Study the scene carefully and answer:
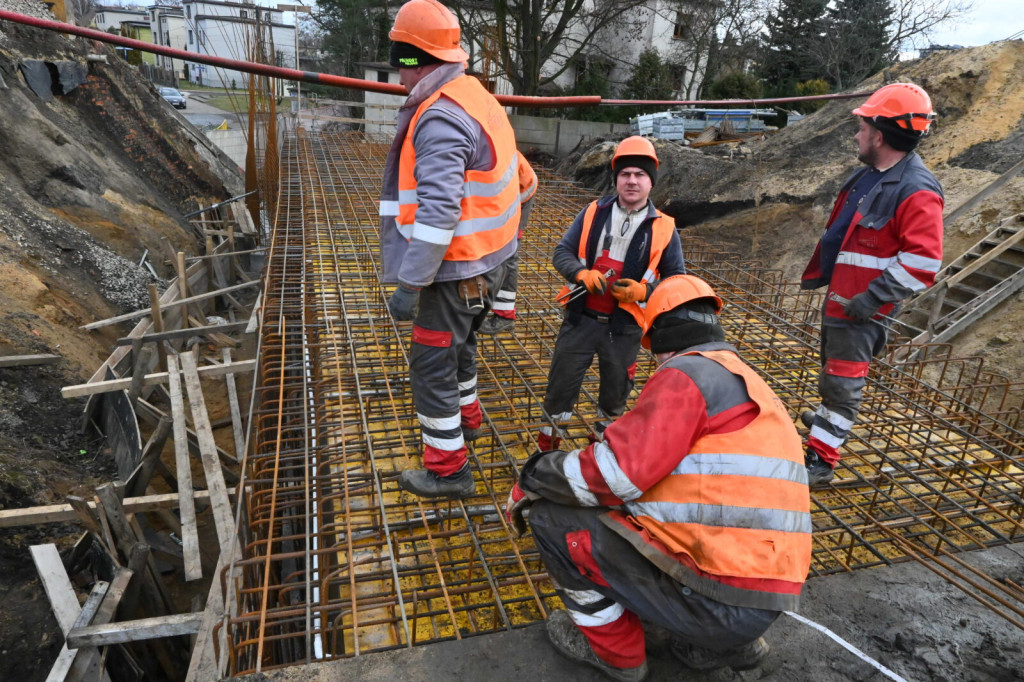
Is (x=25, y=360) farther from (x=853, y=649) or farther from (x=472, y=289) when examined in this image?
(x=853, y=649)

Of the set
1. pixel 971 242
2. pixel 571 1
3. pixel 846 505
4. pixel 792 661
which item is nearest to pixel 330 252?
pixel 846 505

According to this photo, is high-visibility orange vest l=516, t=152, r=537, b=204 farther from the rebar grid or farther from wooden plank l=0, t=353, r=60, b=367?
wooden plank l=0, t=353, r=60, b=367

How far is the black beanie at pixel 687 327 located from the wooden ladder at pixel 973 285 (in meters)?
5.27

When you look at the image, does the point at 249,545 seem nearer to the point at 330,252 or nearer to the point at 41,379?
the point at 41,379

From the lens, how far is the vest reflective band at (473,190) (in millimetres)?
2352

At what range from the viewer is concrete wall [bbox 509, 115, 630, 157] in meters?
14.6

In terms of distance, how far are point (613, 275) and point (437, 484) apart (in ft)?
4.19

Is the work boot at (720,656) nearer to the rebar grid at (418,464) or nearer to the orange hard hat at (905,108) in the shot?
the rebar grid at (418,464)

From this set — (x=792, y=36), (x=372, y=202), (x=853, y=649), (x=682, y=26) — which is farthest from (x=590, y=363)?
(x=792, y=36)

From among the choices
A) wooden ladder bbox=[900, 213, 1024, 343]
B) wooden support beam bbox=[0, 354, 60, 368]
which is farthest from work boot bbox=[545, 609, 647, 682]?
wooden ladder bbox=[900, 213, 1024, 343]

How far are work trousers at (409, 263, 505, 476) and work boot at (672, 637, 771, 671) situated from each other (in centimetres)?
113

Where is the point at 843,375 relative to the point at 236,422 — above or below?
above

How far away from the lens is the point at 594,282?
3051 millimetres

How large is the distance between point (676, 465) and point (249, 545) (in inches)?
64.4
